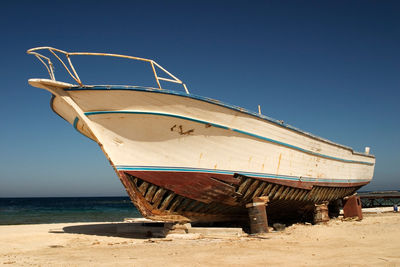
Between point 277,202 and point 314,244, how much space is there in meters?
2.83

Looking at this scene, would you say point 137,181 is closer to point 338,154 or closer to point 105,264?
point 105,264

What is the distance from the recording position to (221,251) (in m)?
5.66

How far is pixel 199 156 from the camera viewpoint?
7.52 meters

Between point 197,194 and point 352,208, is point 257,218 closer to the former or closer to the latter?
point 197,194

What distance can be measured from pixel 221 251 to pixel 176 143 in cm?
271

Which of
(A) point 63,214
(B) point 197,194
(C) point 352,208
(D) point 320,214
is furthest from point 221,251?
(A) point 63,214

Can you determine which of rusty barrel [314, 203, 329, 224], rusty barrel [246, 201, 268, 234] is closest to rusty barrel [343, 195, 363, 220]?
rusty barrel [314, 203, 329, 224]

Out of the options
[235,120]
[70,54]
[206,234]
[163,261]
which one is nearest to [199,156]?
[235,120]

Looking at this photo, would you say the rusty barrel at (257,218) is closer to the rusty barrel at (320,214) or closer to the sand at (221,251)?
the sand at (221,251)

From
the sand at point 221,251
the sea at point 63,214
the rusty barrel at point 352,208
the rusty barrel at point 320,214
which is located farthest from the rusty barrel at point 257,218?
the sea at point 63,214

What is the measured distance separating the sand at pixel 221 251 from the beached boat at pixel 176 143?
3.37ft

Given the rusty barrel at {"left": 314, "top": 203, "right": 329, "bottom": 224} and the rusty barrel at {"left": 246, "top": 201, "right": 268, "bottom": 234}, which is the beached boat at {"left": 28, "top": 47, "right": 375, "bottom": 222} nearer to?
the rusty barrel at {"left": 246, "top": 201, "right": 268, "bottom": 234}

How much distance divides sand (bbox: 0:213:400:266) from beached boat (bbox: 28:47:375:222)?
1026mm

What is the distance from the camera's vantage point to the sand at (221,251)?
4.80 metres
